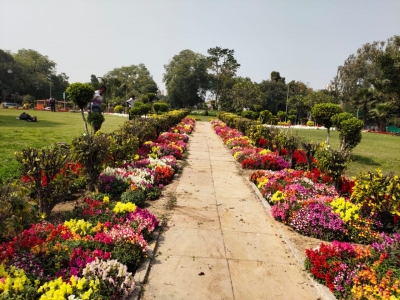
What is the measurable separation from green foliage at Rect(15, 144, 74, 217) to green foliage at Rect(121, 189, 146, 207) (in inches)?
45.0

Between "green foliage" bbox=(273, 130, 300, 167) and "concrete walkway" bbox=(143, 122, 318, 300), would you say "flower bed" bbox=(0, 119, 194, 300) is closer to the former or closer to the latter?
"concrete walkway" bbox=(143, 122, 318, 300)

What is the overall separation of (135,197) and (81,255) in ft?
7.53

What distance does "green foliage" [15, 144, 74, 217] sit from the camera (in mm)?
4273

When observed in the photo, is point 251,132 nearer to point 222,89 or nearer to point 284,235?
point 284,235

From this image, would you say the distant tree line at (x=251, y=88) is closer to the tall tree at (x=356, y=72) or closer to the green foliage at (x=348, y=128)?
the tall tree at (x=356, y=72)

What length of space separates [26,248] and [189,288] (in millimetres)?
1821

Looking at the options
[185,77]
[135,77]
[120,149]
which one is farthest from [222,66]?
[120,149]

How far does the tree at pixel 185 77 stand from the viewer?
51.4m

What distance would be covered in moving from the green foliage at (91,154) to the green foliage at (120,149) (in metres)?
0.35

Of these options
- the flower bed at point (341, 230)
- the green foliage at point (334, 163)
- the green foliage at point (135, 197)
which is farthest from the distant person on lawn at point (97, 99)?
the green foliage at point (334, 163)

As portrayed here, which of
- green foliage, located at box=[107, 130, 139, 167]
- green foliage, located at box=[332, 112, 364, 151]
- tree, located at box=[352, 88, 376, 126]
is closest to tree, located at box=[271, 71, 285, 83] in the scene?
tree, located at box=[352, 88, 376, 126]

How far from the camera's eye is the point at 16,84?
1836 inches

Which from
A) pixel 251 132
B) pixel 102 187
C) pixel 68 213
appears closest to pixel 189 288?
pixel 68 213

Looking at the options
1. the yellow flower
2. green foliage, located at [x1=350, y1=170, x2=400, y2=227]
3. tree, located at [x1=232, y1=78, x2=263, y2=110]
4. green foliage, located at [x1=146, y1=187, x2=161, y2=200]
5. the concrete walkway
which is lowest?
the concrete walkway
